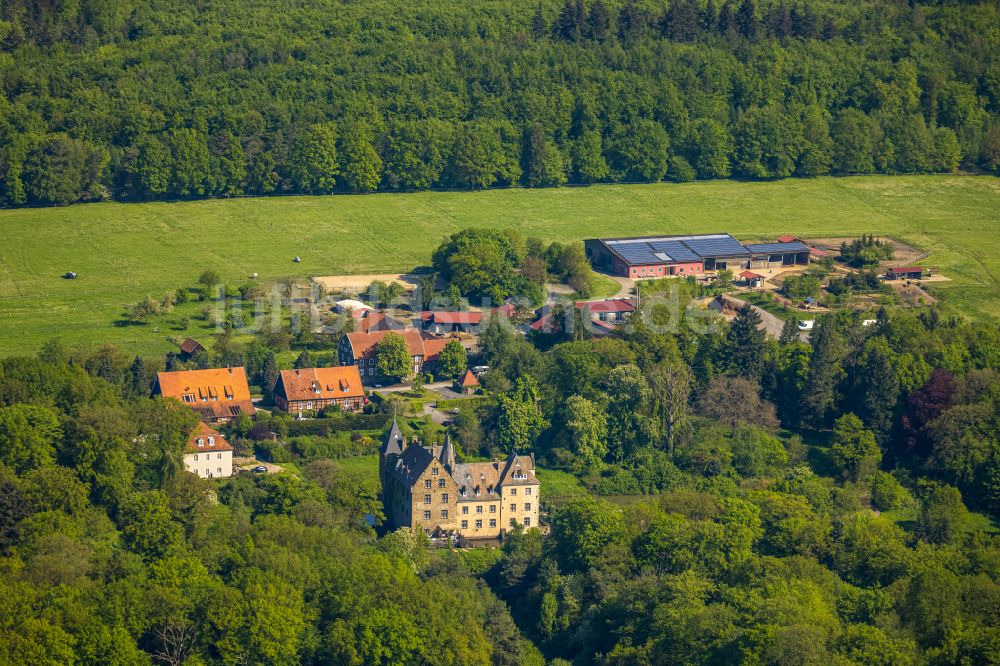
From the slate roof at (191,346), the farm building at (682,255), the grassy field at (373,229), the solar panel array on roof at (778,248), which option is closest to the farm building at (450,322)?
the grassy field at (373,229)

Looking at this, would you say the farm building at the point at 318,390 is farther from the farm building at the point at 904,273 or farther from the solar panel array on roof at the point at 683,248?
the farm building at the point at 904,273

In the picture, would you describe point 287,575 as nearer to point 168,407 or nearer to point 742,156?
point 168,407

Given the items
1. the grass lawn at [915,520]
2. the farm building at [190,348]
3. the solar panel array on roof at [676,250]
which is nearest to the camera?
the grass lawn at [915,520]

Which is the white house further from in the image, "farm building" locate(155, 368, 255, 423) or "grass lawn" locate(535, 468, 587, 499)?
"grass lawn" locate(535, 468, 587, 499)

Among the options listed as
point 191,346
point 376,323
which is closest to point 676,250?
point 376,323

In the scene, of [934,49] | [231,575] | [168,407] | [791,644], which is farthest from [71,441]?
[934,49]

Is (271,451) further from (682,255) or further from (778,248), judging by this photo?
(778,248)
